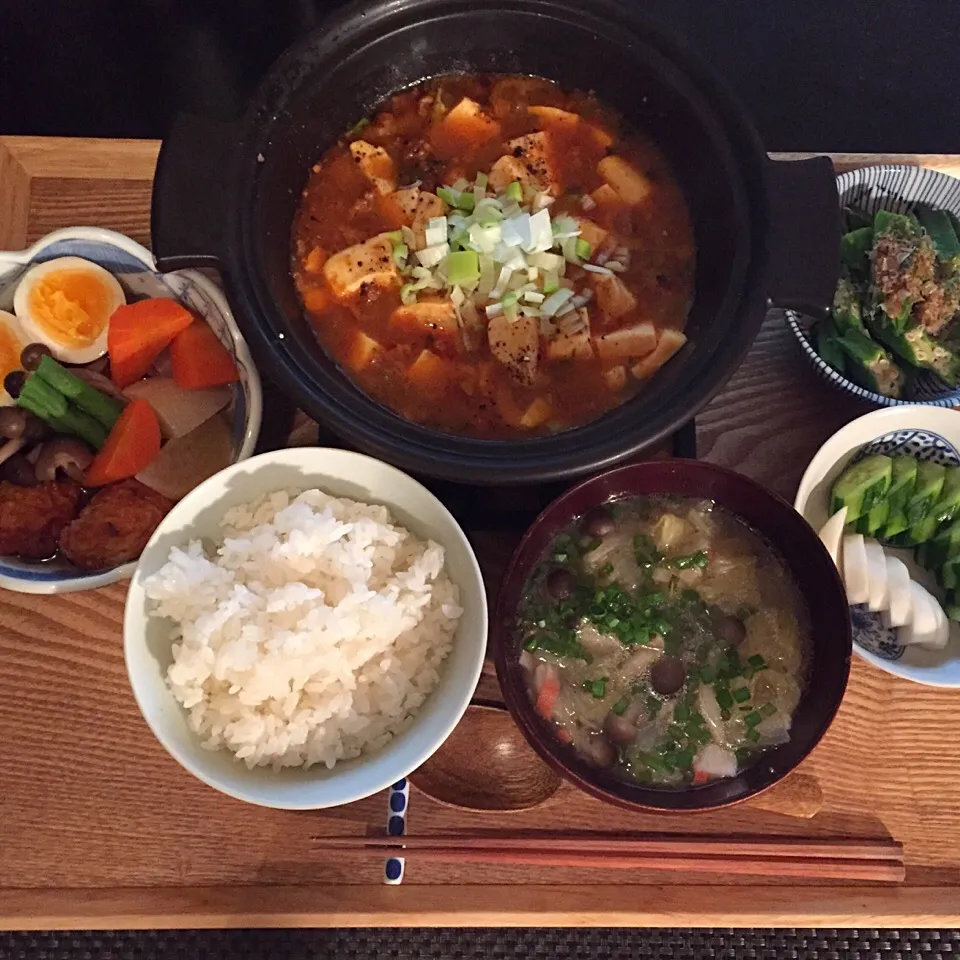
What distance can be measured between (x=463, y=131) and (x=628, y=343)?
28.2 inches

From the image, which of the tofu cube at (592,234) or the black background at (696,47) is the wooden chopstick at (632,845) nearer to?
the tofu cube at (592,234)

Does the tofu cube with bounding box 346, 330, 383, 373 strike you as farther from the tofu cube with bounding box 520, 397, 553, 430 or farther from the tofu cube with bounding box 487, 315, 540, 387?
the tofu cube with bounding box 520, 397, 553, 430

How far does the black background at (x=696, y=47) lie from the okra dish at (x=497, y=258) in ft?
2.73

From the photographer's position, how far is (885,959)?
6.68 ft

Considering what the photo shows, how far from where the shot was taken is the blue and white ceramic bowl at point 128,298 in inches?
73.6

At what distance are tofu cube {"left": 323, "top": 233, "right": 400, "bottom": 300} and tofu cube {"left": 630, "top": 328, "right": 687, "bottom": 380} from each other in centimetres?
61

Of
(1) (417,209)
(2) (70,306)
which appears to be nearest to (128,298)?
(2) (70,306)

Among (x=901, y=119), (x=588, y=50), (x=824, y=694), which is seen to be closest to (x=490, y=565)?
(x=824, y=694)

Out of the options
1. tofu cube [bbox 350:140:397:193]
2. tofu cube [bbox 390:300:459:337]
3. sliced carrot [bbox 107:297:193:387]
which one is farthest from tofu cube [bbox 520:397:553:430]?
sliced carrot [bbox 107:297:193:387]

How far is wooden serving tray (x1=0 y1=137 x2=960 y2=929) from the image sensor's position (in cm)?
189

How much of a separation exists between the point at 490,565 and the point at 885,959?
51.3 inches

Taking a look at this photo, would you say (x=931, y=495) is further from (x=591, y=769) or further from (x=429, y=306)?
(x=429, y=306)

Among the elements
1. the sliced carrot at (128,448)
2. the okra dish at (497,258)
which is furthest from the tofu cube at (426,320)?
the sliced carrot at (128,448)

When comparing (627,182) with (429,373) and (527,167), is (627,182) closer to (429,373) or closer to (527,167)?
(527,167)
